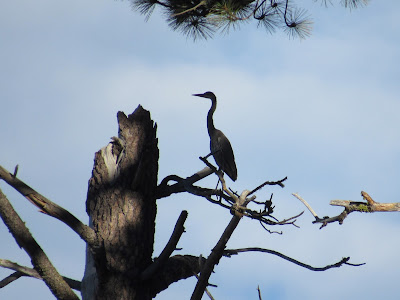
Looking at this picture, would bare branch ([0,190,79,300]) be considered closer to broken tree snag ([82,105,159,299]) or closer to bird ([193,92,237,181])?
broken tree snag ([82,105,159,299])

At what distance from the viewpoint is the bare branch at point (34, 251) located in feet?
11.8

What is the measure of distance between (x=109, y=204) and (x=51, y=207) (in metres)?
0.48

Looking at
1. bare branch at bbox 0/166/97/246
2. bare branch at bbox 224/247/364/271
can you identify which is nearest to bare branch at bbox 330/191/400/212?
bare branch at bbox 224/247/364/271

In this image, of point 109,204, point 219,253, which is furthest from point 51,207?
point 219,253

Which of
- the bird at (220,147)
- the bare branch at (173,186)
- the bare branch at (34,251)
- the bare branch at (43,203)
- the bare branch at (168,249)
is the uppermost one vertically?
the bird at (220,147)

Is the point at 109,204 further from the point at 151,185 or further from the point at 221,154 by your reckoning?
the point at 221,154

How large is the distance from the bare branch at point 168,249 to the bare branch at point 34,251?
57 cm

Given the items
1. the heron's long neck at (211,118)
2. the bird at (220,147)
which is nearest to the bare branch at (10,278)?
the bird at (220,147)

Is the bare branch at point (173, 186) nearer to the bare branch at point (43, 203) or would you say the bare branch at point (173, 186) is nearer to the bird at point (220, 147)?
the bare branch at point (43, 203)

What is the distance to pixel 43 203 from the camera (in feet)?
12.4

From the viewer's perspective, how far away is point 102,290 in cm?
396

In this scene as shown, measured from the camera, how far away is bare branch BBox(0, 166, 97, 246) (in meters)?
3.76

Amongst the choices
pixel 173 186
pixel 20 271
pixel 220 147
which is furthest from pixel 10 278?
pixel 220 147

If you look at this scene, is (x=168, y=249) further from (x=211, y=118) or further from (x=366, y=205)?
(x=211, y=118)
